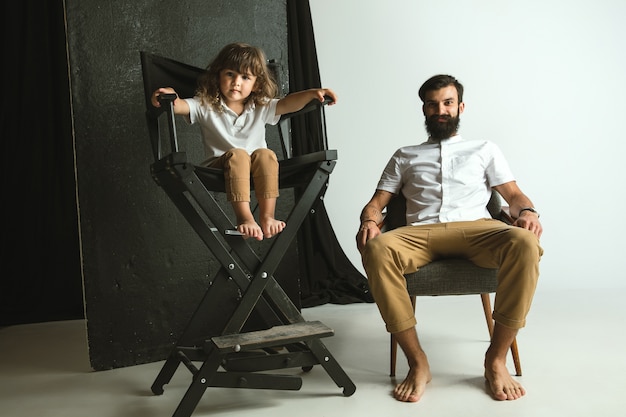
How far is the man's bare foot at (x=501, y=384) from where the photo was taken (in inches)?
84.2

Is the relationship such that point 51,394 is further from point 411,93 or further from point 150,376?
point 411,93

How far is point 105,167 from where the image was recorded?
278 cm

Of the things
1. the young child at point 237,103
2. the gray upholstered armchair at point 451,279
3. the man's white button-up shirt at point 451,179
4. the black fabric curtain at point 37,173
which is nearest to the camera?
the gray upholstered armchair at point 451,279

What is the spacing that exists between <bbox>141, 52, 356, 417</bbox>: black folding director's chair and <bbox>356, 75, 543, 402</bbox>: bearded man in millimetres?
269

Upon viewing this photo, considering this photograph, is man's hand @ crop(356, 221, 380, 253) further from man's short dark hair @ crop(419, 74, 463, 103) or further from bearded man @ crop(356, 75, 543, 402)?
man's short dark hair @ crop(419, 74, 463, 103)

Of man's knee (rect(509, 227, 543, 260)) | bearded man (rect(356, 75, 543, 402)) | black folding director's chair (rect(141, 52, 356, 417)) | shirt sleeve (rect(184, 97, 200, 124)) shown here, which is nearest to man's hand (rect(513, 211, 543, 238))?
bearded man (rect(356, 75, 543, 402))

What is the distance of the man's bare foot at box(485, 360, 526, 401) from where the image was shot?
214 centimetres

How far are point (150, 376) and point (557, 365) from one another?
1.66m

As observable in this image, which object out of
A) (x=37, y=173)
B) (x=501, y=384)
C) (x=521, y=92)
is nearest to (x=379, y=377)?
(x=501, y=384)

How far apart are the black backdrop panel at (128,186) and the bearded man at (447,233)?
Result: 3.23 ft

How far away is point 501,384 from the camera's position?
2166mm

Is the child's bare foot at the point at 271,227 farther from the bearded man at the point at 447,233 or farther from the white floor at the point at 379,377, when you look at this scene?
the white floor at the point at 379,377

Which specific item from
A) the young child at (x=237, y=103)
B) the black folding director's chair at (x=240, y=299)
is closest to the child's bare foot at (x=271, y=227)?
the black folding director's chair at (x=240, y=299)

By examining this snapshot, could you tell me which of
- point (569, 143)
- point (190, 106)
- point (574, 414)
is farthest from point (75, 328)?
point (569, 143)
